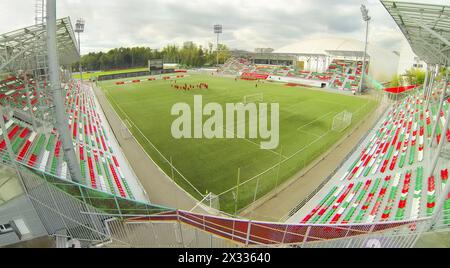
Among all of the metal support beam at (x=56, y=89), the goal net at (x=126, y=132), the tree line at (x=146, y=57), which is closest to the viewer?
the metal support beam at (x=56, y=89)

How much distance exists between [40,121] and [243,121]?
55.5ft

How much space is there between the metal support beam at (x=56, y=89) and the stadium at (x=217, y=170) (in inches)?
1.5

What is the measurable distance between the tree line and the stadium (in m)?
75.0

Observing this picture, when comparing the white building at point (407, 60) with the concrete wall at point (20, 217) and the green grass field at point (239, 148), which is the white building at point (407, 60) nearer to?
the green grass field at point (239, 148)

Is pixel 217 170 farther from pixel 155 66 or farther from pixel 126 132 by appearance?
pixel 155 66

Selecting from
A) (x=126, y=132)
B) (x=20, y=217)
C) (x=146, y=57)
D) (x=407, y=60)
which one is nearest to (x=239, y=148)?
(x=126, y=132)

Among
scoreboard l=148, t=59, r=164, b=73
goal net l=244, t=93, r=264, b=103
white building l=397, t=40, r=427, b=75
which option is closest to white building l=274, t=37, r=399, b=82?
white building l=397, t=40, r=427, b=75

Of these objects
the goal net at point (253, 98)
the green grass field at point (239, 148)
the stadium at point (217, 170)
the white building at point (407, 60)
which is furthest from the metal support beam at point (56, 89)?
the white building at point (407, 60)

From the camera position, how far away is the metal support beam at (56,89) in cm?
815

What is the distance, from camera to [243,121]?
25.8 m

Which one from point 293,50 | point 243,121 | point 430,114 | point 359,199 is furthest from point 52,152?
point 293,50

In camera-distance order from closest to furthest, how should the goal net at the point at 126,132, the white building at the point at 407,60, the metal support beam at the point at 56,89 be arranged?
1. the metal support beam at the point at 56,89
2. the goal net at the point at 126,132
3. the white building at the point at 407,60

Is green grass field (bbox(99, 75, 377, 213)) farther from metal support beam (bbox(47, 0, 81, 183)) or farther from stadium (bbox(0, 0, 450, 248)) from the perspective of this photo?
metal support beam (bbox(47, 0, 81, 183))
